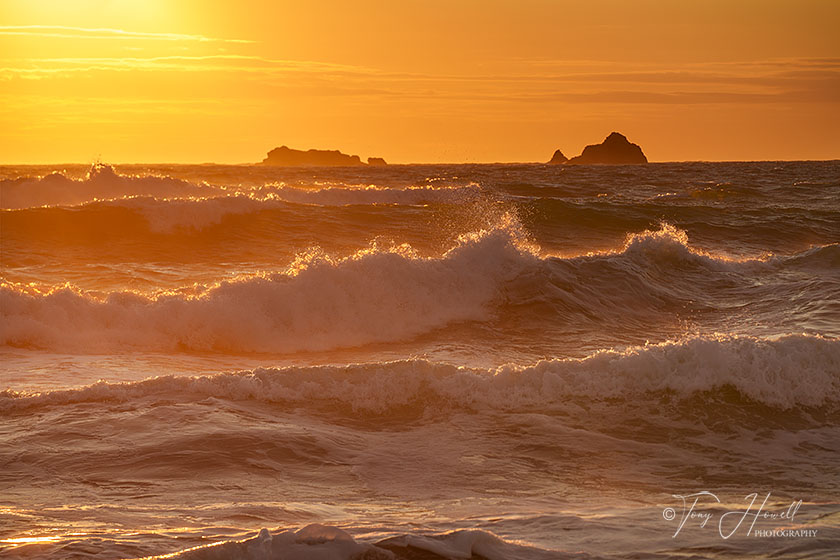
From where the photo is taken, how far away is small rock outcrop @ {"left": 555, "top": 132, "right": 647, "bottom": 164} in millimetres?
134375

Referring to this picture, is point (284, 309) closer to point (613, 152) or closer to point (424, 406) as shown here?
point (424, 406)

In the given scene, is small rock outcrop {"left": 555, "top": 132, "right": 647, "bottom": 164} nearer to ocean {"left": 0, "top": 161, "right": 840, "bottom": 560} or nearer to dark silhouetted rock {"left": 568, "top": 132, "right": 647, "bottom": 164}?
dark silhouetted rock {"left": 568, "top": 132, "right": 647, "bottom": 164}

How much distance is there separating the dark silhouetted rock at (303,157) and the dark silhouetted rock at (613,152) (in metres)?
36.2

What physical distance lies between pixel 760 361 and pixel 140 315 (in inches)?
339

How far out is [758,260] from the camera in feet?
65.6

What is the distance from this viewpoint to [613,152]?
135625mm

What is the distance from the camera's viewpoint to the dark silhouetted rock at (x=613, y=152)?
13438cm

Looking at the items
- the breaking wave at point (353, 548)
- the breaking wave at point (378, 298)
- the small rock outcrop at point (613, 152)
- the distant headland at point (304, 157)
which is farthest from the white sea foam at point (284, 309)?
the small rock outcrop at point (613, 152)

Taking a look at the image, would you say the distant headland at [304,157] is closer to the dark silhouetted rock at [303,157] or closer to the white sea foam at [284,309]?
the dark silhouetted rock at [303,157]

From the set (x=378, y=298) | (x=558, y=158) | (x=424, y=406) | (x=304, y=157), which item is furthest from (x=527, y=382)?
(x=558, y=158)

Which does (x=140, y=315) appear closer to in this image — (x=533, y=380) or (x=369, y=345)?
(x=369, y=345)

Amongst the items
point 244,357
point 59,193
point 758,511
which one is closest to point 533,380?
point 758,511

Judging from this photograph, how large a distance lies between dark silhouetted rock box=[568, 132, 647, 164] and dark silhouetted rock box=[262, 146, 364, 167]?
36166mm

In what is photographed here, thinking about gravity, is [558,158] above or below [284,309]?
above
